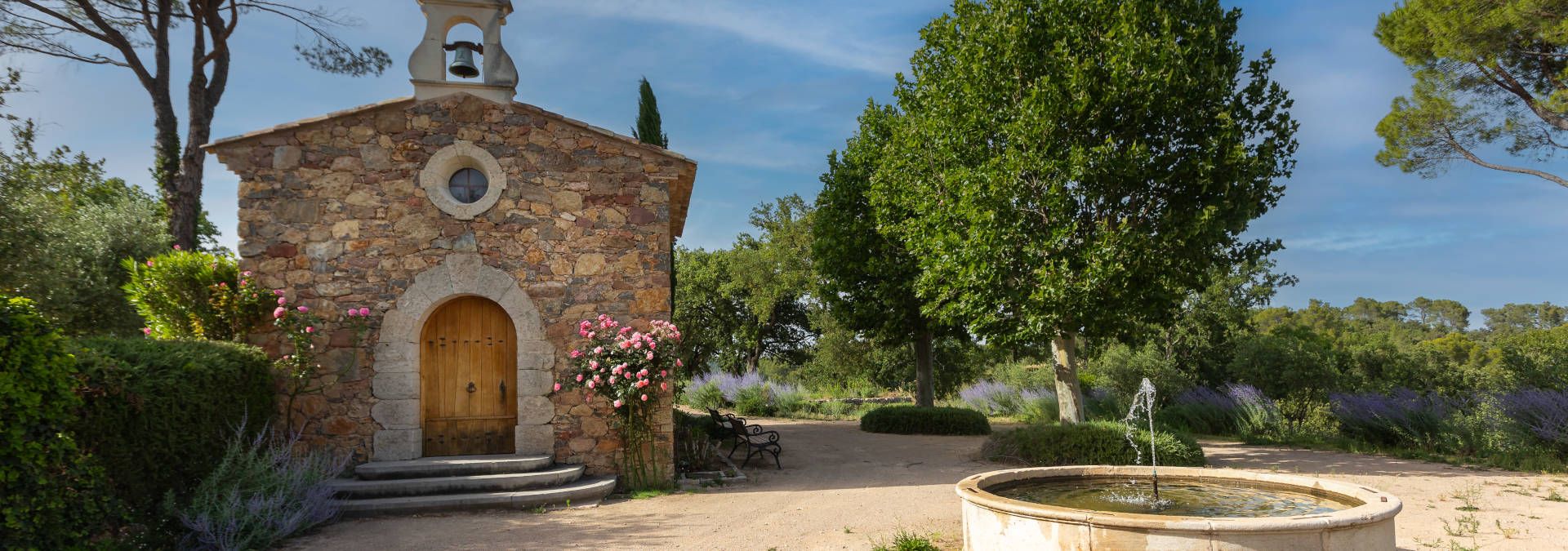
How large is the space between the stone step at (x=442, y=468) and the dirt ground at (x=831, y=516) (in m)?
0.65

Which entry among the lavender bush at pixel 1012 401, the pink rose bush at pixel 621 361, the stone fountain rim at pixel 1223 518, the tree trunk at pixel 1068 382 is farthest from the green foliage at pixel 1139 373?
the pink rose bush at pixel 621 361

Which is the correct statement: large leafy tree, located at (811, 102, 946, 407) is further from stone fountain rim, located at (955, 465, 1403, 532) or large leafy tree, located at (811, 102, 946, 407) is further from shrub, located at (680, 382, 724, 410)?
stone fountain rim, located at (955, 465, 1403, 532)

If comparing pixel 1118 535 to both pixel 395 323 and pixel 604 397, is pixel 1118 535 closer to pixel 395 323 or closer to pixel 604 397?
pixel 604 397

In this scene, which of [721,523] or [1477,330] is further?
[1477,330]

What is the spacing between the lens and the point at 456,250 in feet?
26.5

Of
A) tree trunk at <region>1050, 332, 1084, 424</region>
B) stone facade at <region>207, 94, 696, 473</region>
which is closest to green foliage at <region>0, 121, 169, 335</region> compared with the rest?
stone facade at <region>207, 94, 696, 473</region>

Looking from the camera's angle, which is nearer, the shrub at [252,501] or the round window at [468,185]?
the shrub at [252,501]

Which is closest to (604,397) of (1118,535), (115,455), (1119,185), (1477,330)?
(115,455)

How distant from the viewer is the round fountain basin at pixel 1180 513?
12.3 ft

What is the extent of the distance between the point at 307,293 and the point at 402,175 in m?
1.58

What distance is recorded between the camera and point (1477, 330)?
163 feet

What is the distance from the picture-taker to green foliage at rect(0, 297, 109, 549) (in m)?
4.20

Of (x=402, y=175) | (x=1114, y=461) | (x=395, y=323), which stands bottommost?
(x=1114, y=461)

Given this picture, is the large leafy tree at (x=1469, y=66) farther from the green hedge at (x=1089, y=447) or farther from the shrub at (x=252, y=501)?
the shrub at (x=252, y=501)
